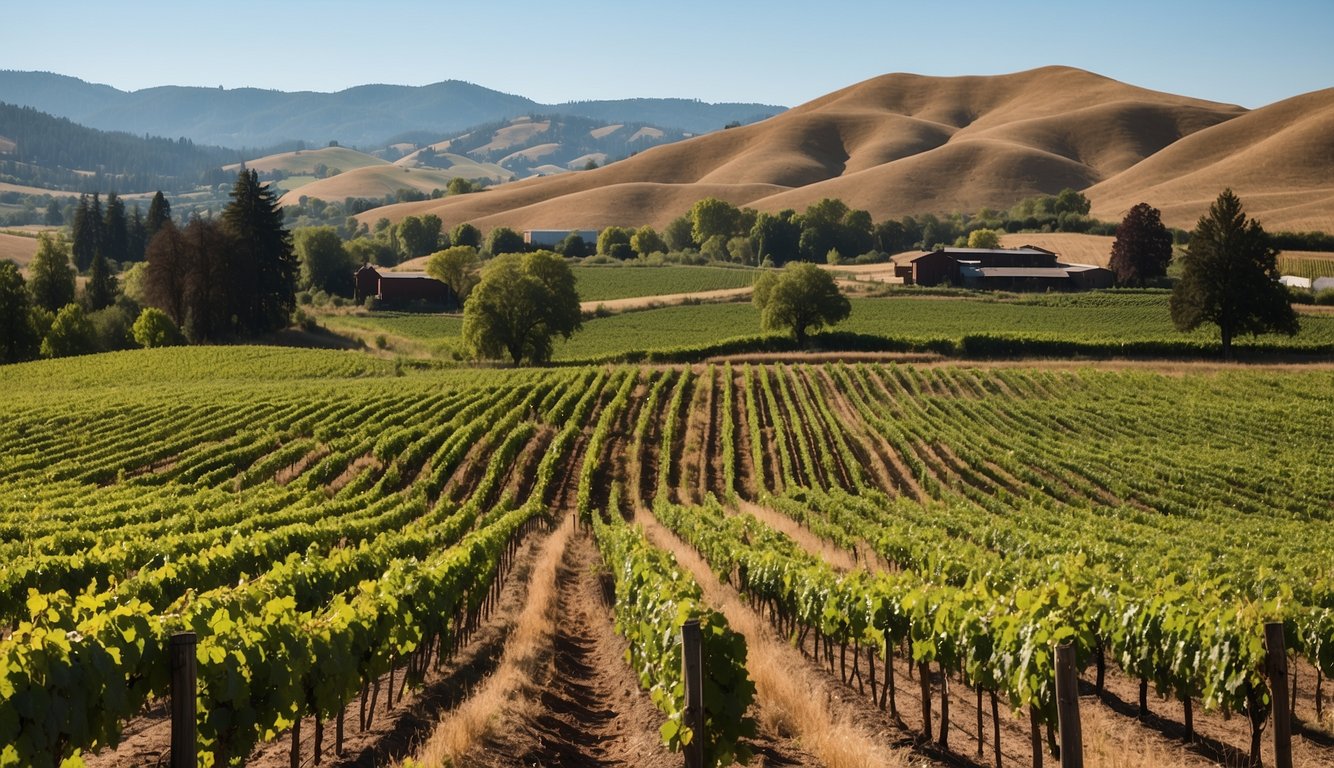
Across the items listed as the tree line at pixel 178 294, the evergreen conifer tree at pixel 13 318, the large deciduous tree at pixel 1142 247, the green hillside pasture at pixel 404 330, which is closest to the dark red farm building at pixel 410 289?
the green hillside pasture at pixel 404 330

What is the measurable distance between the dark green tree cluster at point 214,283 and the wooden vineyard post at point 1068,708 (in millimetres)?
83149

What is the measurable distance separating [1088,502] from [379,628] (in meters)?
27.1

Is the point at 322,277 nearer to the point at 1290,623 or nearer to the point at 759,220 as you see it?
the point at 759,220

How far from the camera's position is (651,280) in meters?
117

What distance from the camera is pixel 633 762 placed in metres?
11.3

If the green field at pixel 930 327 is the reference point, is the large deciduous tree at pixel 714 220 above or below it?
above

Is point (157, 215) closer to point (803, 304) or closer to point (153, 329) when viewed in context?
point (153, 329)

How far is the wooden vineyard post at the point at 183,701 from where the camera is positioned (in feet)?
23.8

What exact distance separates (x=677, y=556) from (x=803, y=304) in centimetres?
5432

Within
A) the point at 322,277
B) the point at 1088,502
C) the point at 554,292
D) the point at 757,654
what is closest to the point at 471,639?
the point at 757,654

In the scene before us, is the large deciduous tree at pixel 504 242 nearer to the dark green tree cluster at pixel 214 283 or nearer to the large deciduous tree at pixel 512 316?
the dark green tree cluster at pixel 214 283

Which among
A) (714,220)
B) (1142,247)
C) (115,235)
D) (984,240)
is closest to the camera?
(1142,247)

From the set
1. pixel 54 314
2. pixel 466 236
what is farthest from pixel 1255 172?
pixel 54 314

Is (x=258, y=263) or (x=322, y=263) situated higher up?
(x=322, y=263)
